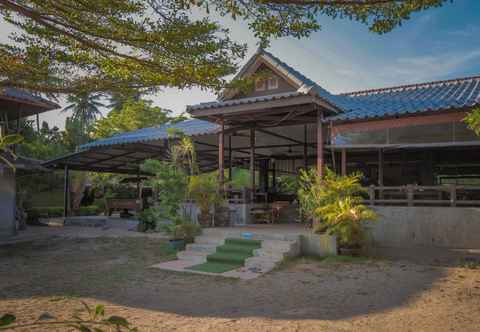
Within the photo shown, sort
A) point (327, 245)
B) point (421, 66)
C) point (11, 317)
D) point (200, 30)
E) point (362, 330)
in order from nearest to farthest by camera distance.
A: 1. point (11, 317)
2. point (362, 330)
3. point (200, 30)
4. point (327, 245)
5. point (421, 66)

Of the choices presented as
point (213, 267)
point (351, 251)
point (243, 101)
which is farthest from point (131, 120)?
point (351, 251)

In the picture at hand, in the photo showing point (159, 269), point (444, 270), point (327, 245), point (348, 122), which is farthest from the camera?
point (348, 122)

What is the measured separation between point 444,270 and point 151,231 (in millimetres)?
9794

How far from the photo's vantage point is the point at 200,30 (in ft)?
14.7

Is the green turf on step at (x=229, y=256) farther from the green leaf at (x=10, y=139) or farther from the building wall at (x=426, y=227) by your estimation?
the green leaf at (x=10, y=139)

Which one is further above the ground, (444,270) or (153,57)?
(153,57)

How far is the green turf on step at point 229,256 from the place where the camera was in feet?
25.1

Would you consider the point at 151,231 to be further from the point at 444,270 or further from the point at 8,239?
the point at 444,270

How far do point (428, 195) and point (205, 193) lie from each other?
7.14 m

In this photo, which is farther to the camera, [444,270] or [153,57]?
[444,270]

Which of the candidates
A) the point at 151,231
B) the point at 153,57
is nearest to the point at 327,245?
the point at 153,57

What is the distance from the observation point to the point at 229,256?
26.7 feet

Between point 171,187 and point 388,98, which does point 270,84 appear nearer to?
point 388,98

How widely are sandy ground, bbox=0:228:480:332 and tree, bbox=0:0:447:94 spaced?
300 cm
